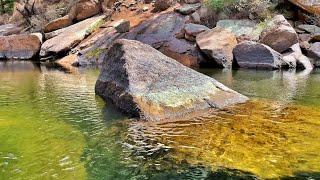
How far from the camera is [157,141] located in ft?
26.1

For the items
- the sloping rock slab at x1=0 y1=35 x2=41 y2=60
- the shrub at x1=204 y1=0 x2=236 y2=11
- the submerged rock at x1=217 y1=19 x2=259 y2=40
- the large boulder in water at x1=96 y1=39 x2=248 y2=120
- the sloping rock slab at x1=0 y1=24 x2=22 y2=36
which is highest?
the shrub at x1=204 y1=0 x2=236 y2=11

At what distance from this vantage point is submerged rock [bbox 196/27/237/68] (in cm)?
2109

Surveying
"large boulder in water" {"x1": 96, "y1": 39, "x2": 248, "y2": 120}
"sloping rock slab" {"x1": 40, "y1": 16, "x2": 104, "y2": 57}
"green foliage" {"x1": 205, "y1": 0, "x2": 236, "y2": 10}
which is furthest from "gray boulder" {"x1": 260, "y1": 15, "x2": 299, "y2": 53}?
"sloping rock slab" {"x1": 40, "y1": 16, "x2": 104, "y2": 57}

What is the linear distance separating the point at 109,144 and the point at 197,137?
1.75 metres

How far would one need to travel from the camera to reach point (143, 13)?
2906 centimetres

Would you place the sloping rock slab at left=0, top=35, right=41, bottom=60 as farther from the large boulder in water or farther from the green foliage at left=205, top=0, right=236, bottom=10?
the large boulder in water

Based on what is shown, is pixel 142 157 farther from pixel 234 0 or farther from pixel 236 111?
pixel 234 0

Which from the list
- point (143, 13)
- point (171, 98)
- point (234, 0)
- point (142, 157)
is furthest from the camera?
point (143, 13)

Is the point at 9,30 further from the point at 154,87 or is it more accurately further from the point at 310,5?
the point at 154,87

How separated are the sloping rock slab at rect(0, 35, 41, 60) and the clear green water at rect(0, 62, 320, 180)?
55.8 ft

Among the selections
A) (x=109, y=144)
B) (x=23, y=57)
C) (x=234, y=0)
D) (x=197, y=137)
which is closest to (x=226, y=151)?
(x=197, y=137)

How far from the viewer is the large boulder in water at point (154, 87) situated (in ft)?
32.7

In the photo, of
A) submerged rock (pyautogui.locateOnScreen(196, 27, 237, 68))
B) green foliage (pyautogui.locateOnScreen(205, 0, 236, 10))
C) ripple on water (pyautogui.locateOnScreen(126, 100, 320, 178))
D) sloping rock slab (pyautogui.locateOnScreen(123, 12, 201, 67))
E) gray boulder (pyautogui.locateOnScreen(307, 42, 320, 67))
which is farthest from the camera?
green foliage (pyautogui.locateOnScreen(205, 0, 236, 10))

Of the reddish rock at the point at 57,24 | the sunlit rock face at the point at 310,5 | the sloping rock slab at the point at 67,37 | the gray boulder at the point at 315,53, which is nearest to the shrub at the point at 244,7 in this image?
the sunlit rock face at the point at 310,5
